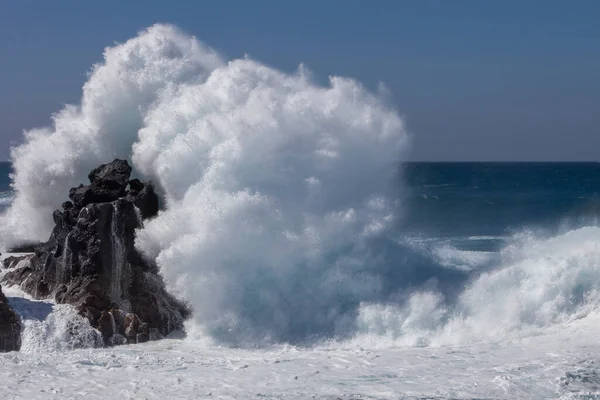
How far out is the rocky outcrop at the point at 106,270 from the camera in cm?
1409

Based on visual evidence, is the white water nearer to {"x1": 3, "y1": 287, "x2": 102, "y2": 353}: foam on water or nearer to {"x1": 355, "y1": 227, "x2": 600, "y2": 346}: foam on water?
{"x1": 3, "y1": 287, "x2": 102, "y2": 353}: foam on water

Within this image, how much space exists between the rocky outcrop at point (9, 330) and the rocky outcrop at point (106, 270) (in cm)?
113

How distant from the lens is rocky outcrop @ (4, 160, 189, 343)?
1409cm

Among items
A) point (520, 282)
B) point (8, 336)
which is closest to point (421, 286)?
point (520, 282)

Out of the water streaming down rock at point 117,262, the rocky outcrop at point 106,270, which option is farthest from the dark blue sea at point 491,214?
the water streaming down rock at point 117,262

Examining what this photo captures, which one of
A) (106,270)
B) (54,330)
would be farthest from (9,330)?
(106,270)

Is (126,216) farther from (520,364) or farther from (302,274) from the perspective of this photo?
(520,364)

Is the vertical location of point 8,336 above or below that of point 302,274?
below

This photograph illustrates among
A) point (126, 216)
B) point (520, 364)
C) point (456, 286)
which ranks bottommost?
point (520, 364)

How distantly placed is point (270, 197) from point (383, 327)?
361 cm

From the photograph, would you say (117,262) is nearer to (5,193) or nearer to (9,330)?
(9,330)

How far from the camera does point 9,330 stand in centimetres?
1332

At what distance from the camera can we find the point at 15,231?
20656mm

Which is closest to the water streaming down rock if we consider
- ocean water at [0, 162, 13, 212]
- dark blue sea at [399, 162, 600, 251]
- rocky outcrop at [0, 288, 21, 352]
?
rocky outcrop at [0, 288, 21, 352]
